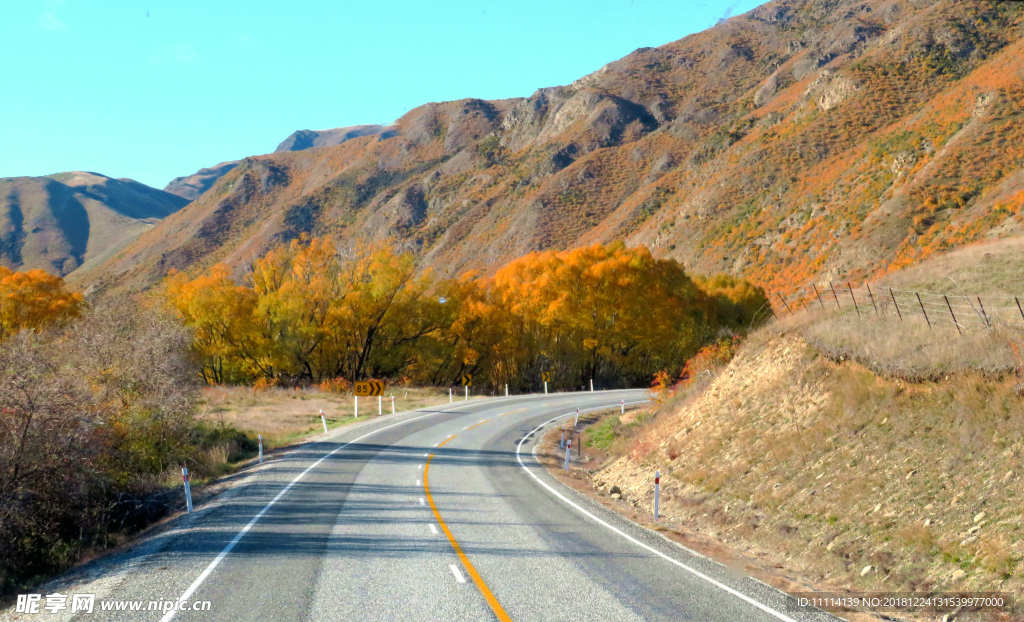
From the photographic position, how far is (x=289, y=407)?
118 feet

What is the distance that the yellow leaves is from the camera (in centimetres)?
4781

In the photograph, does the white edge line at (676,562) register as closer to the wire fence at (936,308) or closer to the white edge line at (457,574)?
the white edge line at (457,574)

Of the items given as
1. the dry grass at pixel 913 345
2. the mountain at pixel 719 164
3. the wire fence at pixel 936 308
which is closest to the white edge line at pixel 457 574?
the dry grass at pixel 913 345

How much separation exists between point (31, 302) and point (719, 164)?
80791mm

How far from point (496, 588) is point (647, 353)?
4984 cm

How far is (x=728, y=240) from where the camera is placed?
74375 millimetres

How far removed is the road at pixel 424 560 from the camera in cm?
768

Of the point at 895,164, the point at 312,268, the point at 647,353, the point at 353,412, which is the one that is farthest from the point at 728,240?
the point at 353,412

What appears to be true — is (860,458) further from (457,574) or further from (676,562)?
(457,574)

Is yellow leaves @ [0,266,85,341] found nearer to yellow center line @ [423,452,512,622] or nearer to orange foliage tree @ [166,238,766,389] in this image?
orange foliage tree @ [166,238,766,389]

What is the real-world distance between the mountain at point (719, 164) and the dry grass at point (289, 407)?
115ft

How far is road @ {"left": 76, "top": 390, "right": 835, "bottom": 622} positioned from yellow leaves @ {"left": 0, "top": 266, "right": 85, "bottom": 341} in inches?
1636

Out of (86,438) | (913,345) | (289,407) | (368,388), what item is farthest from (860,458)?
(368,388)

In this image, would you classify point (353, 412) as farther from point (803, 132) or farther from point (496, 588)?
point (803, 132)
